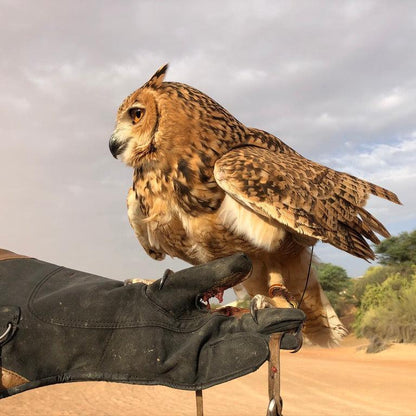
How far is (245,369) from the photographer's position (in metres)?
1.71

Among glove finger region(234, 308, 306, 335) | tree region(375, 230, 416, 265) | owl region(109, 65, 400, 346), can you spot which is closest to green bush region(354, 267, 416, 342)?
tree region(375, 230, 416, 265)

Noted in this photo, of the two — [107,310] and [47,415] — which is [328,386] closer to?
[47,415]

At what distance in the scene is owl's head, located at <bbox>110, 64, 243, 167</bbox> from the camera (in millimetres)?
2576

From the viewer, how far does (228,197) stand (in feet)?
8.04

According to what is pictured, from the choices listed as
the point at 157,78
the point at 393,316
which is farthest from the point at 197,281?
the point at 393,316

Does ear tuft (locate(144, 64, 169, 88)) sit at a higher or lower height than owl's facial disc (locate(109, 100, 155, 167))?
higher

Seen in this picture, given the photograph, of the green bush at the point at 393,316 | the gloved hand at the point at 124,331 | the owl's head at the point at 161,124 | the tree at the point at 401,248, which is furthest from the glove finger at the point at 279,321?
the tree at the point at 401,248

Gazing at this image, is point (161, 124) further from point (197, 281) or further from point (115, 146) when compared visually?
point (197, 281)

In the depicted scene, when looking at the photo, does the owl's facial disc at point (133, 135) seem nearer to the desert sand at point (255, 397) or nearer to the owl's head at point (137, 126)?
the owl's head at point (137, 126)

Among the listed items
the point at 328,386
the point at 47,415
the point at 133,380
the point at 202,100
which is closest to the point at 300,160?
the point at 202,100

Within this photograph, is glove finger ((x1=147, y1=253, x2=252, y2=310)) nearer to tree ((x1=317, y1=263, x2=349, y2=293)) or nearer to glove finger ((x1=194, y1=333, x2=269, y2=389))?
glove finger ((x1=194, y1=333, x2=269, y2=389))

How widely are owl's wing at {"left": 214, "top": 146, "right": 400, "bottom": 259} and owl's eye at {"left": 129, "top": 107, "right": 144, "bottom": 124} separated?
545mm

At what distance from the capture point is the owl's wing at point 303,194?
2.37m

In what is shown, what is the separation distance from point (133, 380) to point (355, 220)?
5.43 ft
